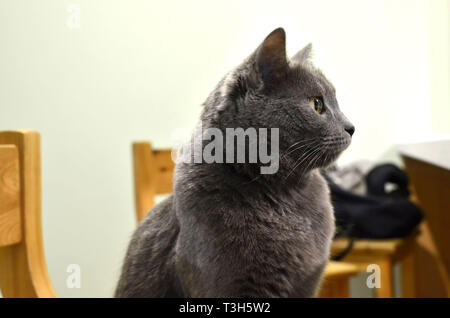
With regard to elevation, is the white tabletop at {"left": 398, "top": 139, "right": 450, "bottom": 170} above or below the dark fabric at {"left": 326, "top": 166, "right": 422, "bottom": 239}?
above

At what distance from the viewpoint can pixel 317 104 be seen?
487mm

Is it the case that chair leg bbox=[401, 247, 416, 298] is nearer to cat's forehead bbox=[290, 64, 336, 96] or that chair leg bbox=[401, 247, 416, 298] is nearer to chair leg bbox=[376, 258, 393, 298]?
chair leg bbox=[376, 258, 393, 298]

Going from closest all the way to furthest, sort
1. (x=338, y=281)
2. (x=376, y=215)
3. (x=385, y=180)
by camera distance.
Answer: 1. (x=338, y=281)
2. (x=376, y=215)
3. (x=385, y=180)

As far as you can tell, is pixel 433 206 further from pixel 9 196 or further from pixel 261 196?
pixel 9 196

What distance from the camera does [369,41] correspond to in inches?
23.2

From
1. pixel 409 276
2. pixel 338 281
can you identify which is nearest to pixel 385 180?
pixel 409 276

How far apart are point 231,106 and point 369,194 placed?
1.26 metres

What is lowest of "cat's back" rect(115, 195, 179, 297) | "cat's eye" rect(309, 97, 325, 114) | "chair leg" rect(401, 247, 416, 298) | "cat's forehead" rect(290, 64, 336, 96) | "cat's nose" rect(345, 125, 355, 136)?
"chair leg" rect(401, 247, 416, 298)

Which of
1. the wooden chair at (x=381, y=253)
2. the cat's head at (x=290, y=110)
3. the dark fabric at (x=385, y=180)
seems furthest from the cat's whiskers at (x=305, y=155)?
the dark fabric at (x=385, y=180)

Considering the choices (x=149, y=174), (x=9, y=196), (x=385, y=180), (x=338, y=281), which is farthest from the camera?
(x=385, y=180)

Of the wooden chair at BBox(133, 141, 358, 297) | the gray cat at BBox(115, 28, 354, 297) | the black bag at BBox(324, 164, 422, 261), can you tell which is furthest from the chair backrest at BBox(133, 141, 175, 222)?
the black bag at BBox(324, 164, 422, 261)

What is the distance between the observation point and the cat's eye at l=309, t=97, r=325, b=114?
49 cm

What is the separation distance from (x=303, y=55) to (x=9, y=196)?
17.9 inches

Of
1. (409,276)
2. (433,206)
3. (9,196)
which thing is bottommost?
(409,276)
